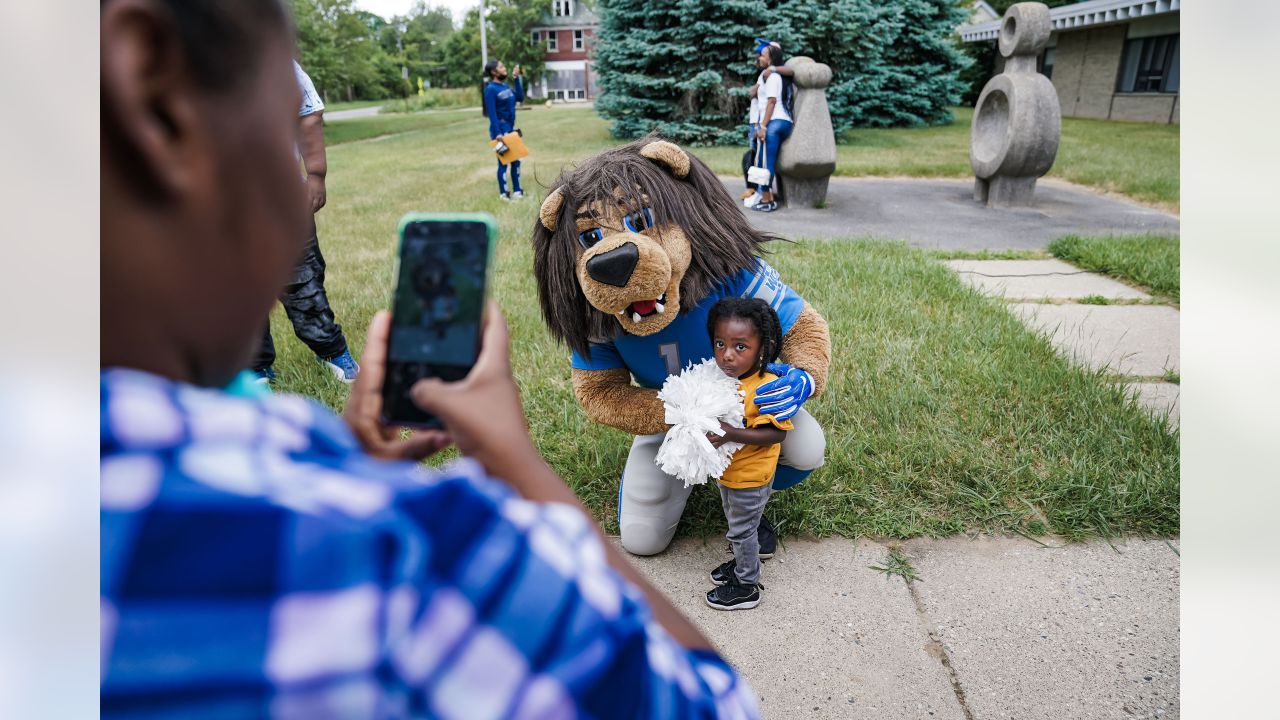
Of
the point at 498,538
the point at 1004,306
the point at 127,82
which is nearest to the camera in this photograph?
the point at 127,82

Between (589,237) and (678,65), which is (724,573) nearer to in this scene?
(589,237)

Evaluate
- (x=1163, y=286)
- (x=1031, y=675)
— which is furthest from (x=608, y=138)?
(x=1031, y=675)

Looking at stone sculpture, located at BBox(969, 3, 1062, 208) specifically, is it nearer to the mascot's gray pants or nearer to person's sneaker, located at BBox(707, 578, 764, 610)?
the mascot's gray pants

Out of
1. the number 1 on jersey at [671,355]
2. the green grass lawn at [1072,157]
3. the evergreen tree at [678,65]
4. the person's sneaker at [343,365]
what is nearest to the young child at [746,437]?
the number 1 on jersey at [671,355]

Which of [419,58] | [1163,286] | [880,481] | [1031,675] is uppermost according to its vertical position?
[419,58]

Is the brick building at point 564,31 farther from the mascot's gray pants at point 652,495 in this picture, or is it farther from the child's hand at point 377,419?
the mascot's gray pants at point 652,495

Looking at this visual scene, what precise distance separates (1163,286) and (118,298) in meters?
5.43

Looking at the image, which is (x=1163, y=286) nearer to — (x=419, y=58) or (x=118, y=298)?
(x=419, y=58)

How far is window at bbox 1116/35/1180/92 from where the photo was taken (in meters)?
16.2

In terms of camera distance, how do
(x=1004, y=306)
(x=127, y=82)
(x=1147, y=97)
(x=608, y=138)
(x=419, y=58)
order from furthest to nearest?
(x=1147, y=97), (x=608, y=138), (x=1004, y=306), (x=419, y=58), (x=127, y=82)

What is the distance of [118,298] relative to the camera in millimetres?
427

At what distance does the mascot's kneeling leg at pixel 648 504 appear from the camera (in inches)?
93.6

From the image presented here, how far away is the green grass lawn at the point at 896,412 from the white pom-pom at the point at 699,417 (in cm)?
51

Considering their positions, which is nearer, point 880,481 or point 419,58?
point 419,58
